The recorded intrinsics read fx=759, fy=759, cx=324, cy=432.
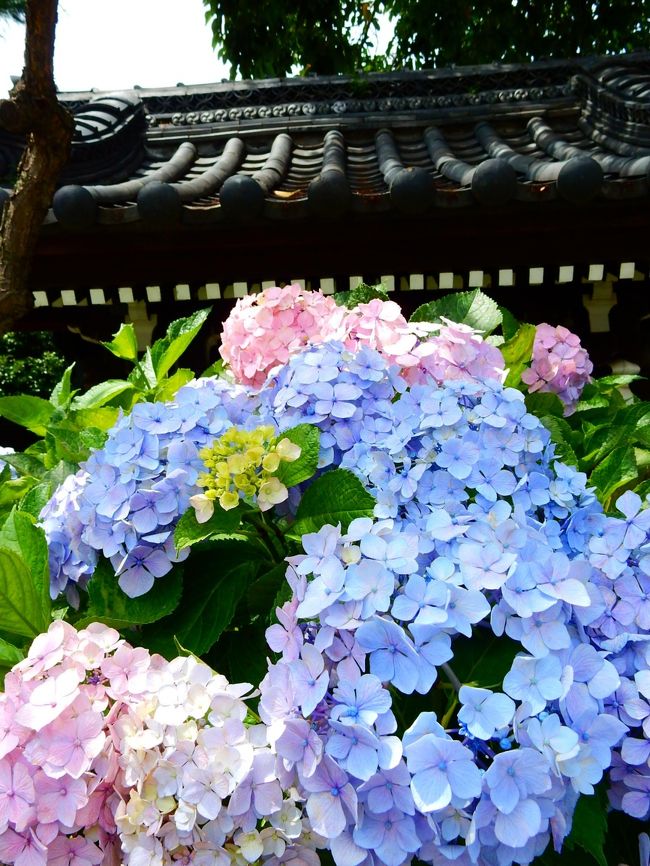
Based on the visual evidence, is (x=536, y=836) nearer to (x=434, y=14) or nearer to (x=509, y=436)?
(x=509, y=436)

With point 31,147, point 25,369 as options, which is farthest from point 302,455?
point 25,369

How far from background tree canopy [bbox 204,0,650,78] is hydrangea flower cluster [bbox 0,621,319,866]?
9.88 m

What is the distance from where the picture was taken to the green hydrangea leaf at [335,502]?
2.47ft

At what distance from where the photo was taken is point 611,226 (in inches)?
103

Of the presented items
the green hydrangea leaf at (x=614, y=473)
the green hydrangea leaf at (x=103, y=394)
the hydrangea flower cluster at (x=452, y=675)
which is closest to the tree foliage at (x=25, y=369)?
the green hydrangea leaf at (x=103, y=394)

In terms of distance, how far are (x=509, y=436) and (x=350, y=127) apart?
141 inches

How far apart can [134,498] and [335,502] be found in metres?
0.20

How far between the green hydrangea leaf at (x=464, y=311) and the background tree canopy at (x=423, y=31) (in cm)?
918

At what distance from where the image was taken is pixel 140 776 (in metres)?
0.62

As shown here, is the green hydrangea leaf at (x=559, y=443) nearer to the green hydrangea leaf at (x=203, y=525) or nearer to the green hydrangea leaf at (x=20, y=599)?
the green hydrangea leaf at (x=203, y=525)

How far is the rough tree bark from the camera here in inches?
64.9

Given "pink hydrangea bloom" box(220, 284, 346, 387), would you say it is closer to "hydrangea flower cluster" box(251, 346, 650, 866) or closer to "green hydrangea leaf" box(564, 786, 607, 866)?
"hydrangea flower cluster" box(251, 346, 650, 866)

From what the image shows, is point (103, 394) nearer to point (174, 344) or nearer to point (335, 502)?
point (174, 344)

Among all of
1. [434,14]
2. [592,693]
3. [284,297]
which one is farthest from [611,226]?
[434,14]
